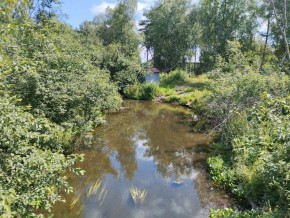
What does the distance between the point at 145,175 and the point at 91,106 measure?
429cm

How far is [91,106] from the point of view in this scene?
43.5ft

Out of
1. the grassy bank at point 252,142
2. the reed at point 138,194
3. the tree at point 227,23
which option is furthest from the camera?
the tree at point 227,23

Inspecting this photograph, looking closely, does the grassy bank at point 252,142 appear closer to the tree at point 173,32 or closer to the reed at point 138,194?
the reed at point 138,194

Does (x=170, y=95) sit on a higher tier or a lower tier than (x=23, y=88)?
lower

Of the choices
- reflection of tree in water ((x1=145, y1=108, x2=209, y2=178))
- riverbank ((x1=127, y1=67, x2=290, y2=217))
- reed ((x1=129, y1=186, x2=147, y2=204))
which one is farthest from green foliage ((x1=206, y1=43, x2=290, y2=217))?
reed ((x1=129, y1=186, x2=147, y2=204))

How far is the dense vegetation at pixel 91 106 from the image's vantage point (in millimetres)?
4598

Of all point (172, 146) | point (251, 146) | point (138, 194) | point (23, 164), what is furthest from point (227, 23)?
point (23, 164)

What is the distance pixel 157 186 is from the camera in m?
10.8

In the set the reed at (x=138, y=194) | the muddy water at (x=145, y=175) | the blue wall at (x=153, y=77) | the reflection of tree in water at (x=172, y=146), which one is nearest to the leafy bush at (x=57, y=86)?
the muddy water at (x=145, y=175)

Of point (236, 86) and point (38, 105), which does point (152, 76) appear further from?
point (38, 105)

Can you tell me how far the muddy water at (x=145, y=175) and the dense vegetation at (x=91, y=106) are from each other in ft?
3.03

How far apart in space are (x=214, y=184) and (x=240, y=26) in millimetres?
31588

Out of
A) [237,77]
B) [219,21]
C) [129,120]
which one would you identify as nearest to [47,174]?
[237,77]

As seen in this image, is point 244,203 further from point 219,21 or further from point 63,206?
point 219,21
